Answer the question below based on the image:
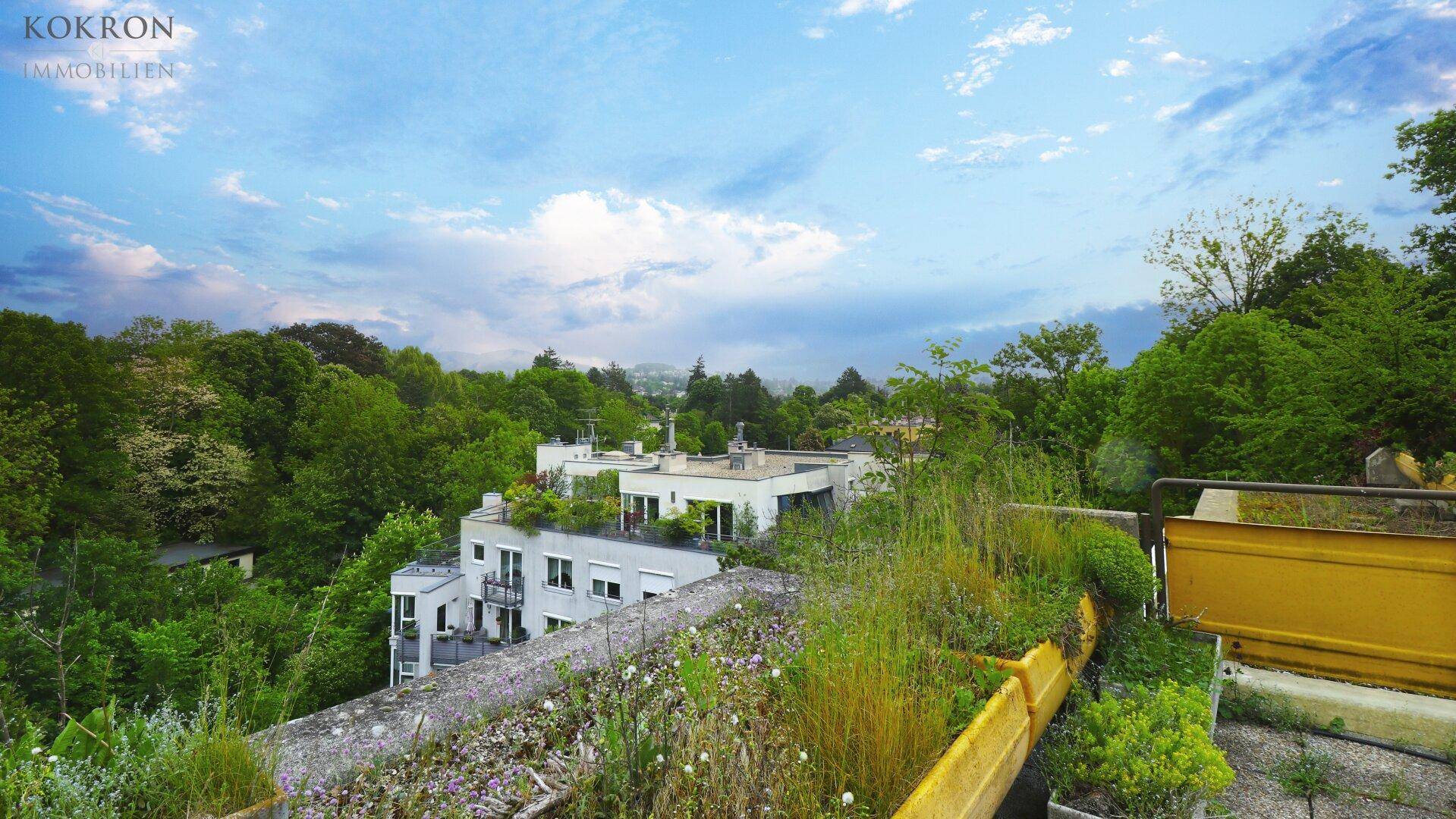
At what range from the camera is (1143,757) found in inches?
73.7

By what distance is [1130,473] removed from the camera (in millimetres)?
16281

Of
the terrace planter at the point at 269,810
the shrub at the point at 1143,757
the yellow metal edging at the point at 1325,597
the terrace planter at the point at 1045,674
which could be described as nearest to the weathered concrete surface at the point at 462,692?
the terrace planter at the point at 269,810

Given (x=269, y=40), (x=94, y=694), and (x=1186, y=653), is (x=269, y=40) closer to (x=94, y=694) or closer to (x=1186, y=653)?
(x=94, y=694)

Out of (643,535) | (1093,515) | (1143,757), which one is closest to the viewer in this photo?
(1143,757)

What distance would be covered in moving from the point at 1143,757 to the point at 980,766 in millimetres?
720

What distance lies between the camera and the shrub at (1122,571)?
2885 mm

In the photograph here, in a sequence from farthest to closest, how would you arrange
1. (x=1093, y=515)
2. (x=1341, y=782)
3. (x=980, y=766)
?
(x=1093, y=515), (x=1341, y=782), (x=980, y=766)

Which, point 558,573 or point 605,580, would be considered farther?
point 558,573

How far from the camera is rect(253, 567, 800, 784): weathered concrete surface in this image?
164 cm

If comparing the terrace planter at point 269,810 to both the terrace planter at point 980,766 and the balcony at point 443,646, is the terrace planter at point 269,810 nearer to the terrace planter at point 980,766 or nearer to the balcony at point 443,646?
the terrace planter at point 980,766

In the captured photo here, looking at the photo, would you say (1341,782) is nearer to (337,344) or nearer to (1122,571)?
(1122,571)

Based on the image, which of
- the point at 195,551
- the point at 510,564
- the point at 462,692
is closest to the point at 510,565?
the point at 510,564

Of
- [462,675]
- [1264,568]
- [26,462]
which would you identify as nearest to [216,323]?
[26,462]

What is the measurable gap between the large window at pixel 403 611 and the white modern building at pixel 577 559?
4cm
